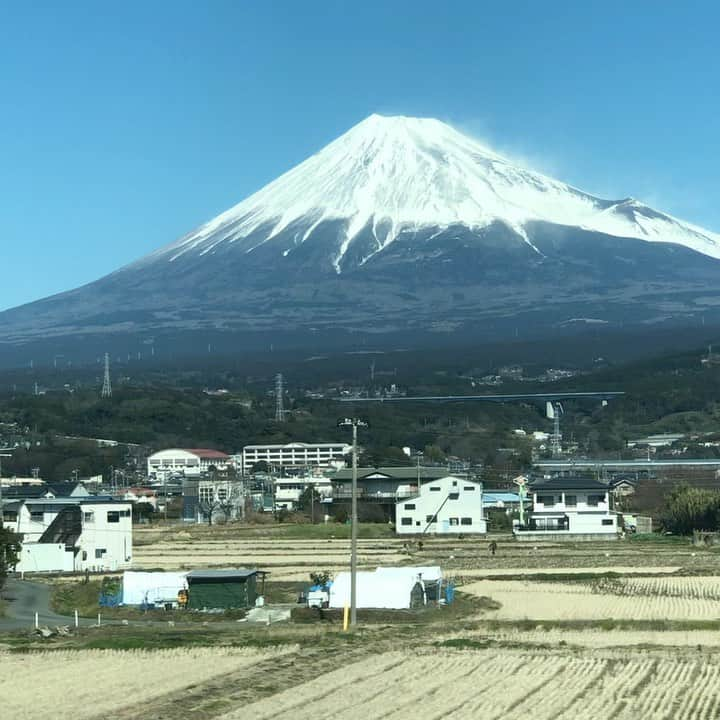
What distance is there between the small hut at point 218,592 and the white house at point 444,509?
22.7 m

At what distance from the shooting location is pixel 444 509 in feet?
156

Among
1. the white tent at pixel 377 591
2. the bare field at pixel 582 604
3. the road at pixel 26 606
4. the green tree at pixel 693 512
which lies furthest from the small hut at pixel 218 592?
the green tree at pixel 693 512

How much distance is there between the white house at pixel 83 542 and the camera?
34344mm

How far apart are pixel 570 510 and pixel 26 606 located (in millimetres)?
23979

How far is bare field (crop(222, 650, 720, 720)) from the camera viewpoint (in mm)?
14656

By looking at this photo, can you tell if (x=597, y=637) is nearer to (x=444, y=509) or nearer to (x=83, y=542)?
(x=83, y=542)

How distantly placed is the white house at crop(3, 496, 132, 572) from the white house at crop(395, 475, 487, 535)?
1298 cm

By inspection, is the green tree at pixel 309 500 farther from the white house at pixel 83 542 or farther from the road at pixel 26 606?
the road at pixel 26 606

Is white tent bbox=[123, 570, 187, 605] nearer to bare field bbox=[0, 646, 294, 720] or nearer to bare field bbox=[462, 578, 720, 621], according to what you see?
bare field bbox=[462, 578, 720, 621]

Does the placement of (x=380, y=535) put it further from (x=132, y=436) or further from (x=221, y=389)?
(x=221, y=389)

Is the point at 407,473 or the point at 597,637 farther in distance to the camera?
the point at 407,473

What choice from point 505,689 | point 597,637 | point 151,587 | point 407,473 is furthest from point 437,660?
point 407,473

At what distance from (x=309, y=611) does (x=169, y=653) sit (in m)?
4.49

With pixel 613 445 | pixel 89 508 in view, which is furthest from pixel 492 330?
pixel 89 508
